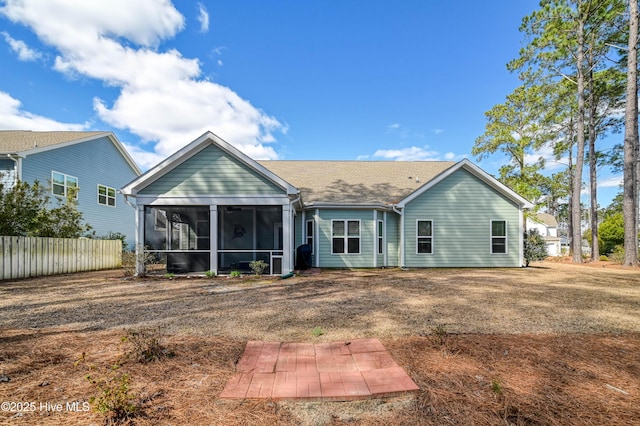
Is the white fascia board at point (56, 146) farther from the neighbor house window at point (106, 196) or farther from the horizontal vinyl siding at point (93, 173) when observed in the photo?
the neighbor house window at point (106, 196)

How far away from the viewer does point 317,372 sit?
3.01m

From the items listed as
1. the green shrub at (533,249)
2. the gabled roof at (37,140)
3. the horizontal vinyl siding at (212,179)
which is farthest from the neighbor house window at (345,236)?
the gabled roof at (37,140)

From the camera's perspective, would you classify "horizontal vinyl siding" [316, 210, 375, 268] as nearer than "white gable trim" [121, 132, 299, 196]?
No

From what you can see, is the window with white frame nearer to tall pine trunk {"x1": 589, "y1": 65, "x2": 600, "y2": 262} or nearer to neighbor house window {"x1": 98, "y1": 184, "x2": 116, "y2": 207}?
neighbor house window {"x1": 98, "y1": 184, "x2": 116, "y2": 207}

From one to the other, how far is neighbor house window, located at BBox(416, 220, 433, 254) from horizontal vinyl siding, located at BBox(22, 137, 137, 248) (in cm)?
1729

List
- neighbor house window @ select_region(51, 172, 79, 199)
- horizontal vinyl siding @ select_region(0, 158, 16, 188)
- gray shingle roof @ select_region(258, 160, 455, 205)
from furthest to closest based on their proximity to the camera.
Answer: neighbor house window @ select_region(51, 172, 79, 199), gray shingle roof @ select_region(258, 160, 455, 205), horizontal vinyl siding @ select_region(0, 158, 16, 188)

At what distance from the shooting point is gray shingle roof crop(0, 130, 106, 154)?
578 inches

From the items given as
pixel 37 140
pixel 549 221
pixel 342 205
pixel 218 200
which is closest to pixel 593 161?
pixel 342 205

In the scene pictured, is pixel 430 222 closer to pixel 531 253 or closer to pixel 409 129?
pixel 531 253

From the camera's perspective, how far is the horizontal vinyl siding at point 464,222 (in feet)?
45.5

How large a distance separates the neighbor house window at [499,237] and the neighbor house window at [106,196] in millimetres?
22903

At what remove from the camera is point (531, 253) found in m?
15.0

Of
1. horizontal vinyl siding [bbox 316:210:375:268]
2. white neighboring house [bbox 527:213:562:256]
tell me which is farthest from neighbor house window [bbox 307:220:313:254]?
white neighboring house [bbox 527:213:562:256]

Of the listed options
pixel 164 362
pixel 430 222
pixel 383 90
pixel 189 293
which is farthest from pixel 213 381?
pixel 383 90
